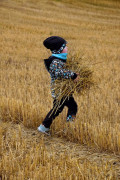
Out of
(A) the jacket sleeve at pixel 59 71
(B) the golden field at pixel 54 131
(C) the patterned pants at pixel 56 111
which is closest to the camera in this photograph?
(B) the golden field at pixel 54 131

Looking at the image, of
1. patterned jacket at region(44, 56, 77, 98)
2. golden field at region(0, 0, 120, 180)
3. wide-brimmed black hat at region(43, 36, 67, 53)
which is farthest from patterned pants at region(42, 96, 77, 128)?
wide-brimmed black hat at region(43, 36, 67, 53)

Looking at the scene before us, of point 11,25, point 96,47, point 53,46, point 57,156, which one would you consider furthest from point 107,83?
point 11,25

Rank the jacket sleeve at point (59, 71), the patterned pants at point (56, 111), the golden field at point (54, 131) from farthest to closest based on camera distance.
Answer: the patterned pants at point (56, 111), the jacket sleeve at point (59, 71), the golden field at point (54, 131)

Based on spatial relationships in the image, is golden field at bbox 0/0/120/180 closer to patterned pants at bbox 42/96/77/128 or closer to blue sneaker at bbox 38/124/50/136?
blue sneaker at bbox 38/124/50/136

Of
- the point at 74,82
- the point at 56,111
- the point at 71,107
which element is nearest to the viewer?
the point at 74,82

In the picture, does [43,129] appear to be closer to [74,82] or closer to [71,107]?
[71,107]

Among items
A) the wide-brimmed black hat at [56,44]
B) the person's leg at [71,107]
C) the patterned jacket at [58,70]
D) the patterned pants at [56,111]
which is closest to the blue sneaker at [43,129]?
the patterned pants at [56,111]

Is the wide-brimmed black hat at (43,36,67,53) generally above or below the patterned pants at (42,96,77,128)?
above

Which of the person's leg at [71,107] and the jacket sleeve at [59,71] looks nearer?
the jacket sleeve at [59,71]

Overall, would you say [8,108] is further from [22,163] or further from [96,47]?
[96,47]

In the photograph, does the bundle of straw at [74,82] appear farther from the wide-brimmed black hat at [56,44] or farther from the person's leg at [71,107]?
the wide-brimmed black hat at [56,44]

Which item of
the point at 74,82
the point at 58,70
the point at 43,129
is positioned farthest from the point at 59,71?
the point at 43,129

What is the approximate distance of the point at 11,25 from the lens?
1789 centimetres

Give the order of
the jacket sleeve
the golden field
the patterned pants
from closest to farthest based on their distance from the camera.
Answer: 1. the golden field
2. the jacket sleeve
3. the patterned pants
